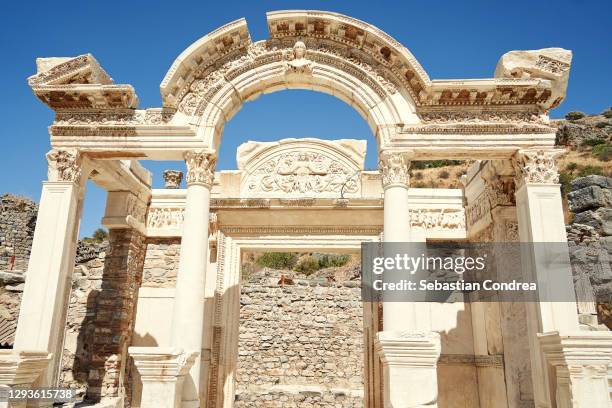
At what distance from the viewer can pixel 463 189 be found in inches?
442

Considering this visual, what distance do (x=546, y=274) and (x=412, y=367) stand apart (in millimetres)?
3053

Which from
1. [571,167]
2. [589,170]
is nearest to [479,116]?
[589,170]

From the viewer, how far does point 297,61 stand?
864 cm

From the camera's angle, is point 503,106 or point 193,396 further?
point 503,106

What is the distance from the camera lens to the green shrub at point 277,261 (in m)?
30.3

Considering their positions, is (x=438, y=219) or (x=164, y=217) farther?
(x=164, y=217)

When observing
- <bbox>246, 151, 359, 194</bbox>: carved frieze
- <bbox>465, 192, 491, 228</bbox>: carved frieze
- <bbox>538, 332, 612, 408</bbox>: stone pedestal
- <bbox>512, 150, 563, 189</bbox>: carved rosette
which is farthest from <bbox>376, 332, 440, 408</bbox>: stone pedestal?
<bbox>246, 151, 359, 194</bbox>: carved frieze

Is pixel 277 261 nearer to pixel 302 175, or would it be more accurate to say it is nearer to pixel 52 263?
pixel 302 175

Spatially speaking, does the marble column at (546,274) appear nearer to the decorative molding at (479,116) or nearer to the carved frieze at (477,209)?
the decorative molding at (479,116)

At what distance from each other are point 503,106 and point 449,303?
4.58 metres

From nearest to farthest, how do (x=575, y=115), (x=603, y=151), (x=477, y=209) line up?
(x=477, y=209) < (x=603, y=151) < (x=575, y=115)

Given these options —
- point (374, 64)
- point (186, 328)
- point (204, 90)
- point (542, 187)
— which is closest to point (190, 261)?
point (186, 328)

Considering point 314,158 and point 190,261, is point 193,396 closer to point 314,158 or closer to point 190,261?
point 190,261

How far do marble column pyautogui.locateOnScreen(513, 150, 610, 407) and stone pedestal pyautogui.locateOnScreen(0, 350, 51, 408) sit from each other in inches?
297
